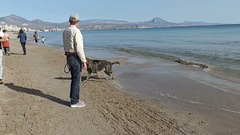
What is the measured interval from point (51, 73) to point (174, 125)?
736 centimetres

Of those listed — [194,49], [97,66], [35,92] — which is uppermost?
[97,66]

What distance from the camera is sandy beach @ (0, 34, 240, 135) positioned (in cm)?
568

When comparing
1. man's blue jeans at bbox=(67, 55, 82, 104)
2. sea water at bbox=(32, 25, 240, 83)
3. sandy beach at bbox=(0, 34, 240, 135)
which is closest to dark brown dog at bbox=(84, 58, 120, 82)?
sandy beach at bbox=(0, 34, 240, 135)

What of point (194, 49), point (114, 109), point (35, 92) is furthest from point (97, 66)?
point (194, 49)

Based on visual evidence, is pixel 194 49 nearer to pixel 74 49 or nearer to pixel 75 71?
pixel 75 71

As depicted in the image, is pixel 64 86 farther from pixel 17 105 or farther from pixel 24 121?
pixel 24 121

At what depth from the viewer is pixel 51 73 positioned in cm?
1207

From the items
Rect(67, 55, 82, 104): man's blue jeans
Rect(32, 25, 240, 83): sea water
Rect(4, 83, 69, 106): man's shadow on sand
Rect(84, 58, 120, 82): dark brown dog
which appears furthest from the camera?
Rect(32, 25, 240, 83): sea water

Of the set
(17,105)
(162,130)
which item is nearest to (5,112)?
(17,105)

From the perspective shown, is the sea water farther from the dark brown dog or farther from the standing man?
the standing man

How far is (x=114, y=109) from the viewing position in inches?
273

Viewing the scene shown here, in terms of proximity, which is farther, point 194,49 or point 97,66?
point 194,49

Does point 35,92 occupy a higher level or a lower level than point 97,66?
lower

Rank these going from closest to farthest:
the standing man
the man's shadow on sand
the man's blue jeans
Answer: the standing man → the man's blue jeans → the man's shadow on sand
